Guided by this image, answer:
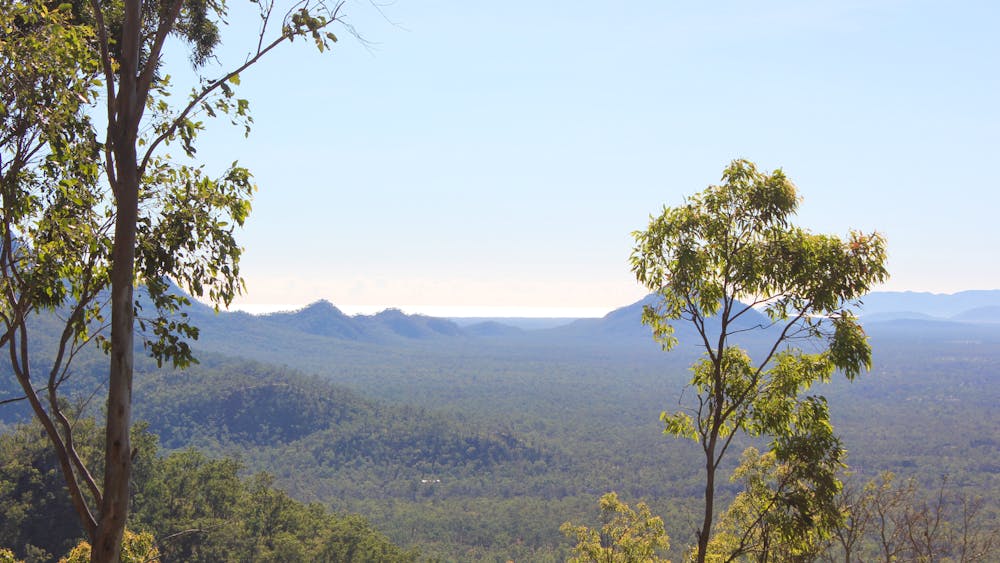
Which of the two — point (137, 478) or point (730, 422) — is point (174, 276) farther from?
point (137, 478)

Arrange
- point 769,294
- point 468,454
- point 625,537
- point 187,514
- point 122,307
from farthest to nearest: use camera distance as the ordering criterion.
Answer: point 468,454 → point 187,514 → point 625,537 → point 769,294 → point 122,307

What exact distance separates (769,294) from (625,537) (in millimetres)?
9584

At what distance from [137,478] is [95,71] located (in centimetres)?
4185

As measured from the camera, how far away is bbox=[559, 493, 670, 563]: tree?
16.4 meters

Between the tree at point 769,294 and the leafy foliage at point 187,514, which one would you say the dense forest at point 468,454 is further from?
the tree at point 769,294

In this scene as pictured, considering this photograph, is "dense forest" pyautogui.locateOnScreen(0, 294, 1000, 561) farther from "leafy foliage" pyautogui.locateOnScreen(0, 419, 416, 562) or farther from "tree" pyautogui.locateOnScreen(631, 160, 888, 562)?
"tree" pyautogui.locateOnScreen(631, 160, 888, 562)

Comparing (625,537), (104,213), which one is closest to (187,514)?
(625,537)

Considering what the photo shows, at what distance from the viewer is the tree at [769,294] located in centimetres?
870

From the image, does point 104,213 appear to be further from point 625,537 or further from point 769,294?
point 625,537

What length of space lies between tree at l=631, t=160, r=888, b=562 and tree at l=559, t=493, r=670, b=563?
23.7ft

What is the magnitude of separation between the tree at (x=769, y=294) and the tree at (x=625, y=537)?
722 cm

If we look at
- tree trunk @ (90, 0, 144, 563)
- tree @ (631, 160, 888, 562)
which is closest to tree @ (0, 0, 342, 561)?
tree trunk @ (90, 0, 144, 563)

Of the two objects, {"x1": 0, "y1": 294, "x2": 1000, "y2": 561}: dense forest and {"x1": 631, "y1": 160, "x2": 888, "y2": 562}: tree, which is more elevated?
{"x1": 631, "y1": 160, "x2": 888, "y2": 562}: tree

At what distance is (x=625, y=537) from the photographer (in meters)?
16.5
